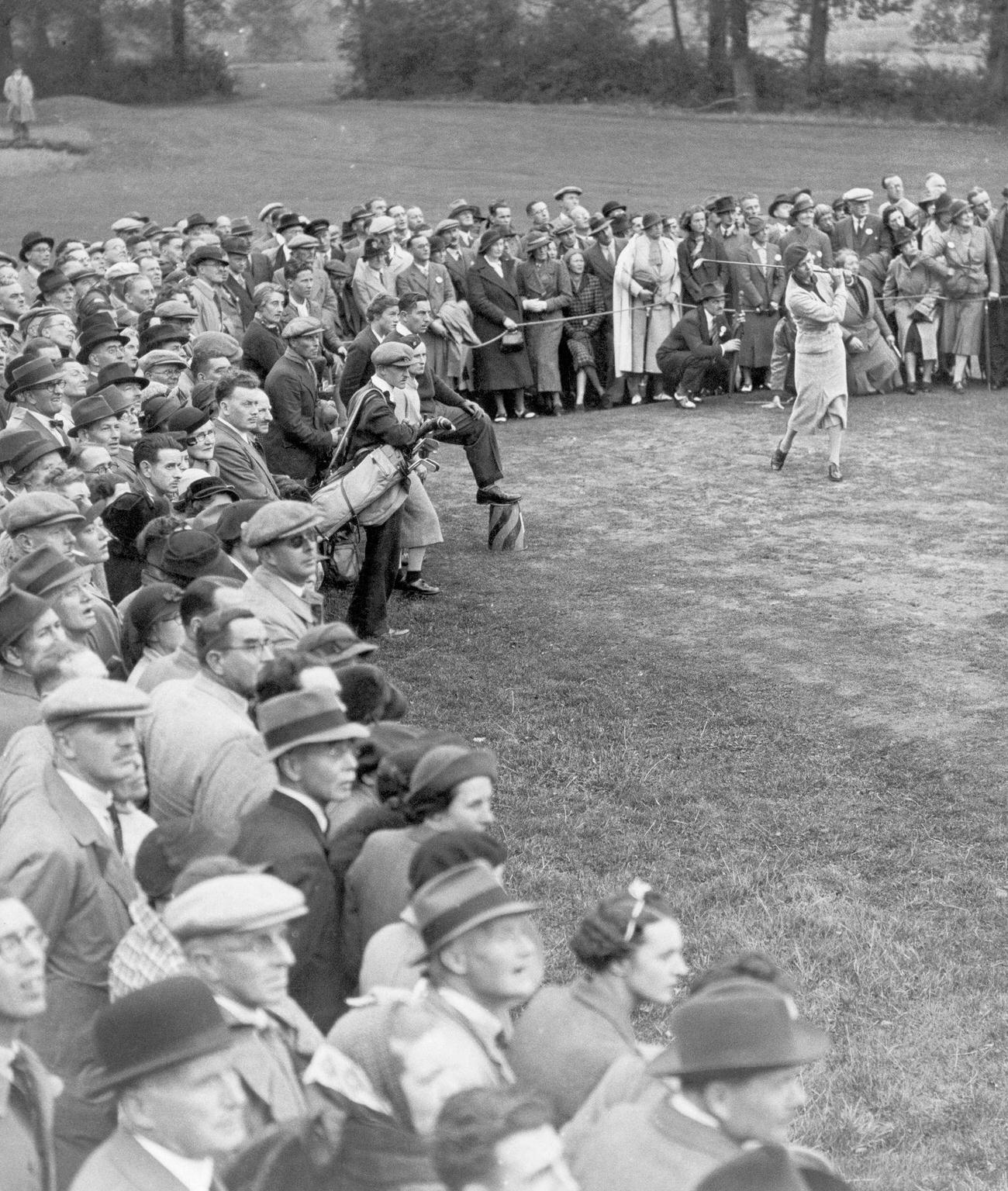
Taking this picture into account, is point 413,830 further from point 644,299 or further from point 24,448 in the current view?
point 644,299

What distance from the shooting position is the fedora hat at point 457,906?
380 cm

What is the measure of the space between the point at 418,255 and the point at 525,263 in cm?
120

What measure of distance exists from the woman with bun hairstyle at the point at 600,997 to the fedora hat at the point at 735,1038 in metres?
0.59

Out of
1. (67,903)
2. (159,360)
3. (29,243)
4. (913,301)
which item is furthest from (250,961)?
(913,301)

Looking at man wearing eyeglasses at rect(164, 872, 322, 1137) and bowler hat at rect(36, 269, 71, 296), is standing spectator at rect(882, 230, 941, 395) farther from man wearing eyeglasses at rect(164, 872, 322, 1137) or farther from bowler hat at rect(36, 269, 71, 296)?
man wearing eyeglasses at rect(164, 872, 322, 1137)

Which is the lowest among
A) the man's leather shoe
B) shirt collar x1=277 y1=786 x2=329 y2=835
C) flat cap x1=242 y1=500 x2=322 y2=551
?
the man's leather shoe

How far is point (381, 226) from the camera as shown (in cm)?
1675

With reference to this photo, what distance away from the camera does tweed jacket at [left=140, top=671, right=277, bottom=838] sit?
5195 millimetres

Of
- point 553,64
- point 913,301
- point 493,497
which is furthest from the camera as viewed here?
point 553,64

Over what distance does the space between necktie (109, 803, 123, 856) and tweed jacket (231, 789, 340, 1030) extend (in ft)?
1.13

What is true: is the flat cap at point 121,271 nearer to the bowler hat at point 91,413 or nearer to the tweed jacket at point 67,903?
the bowler hat at point 91,413

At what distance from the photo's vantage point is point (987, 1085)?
584 centimetres

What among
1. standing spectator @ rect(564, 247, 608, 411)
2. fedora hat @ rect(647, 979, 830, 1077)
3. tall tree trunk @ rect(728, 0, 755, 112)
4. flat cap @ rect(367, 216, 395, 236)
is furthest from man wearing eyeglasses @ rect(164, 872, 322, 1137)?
tall tree trunk @ rect(728, 0, 755, 112)

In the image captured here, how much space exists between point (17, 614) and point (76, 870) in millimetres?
1551
